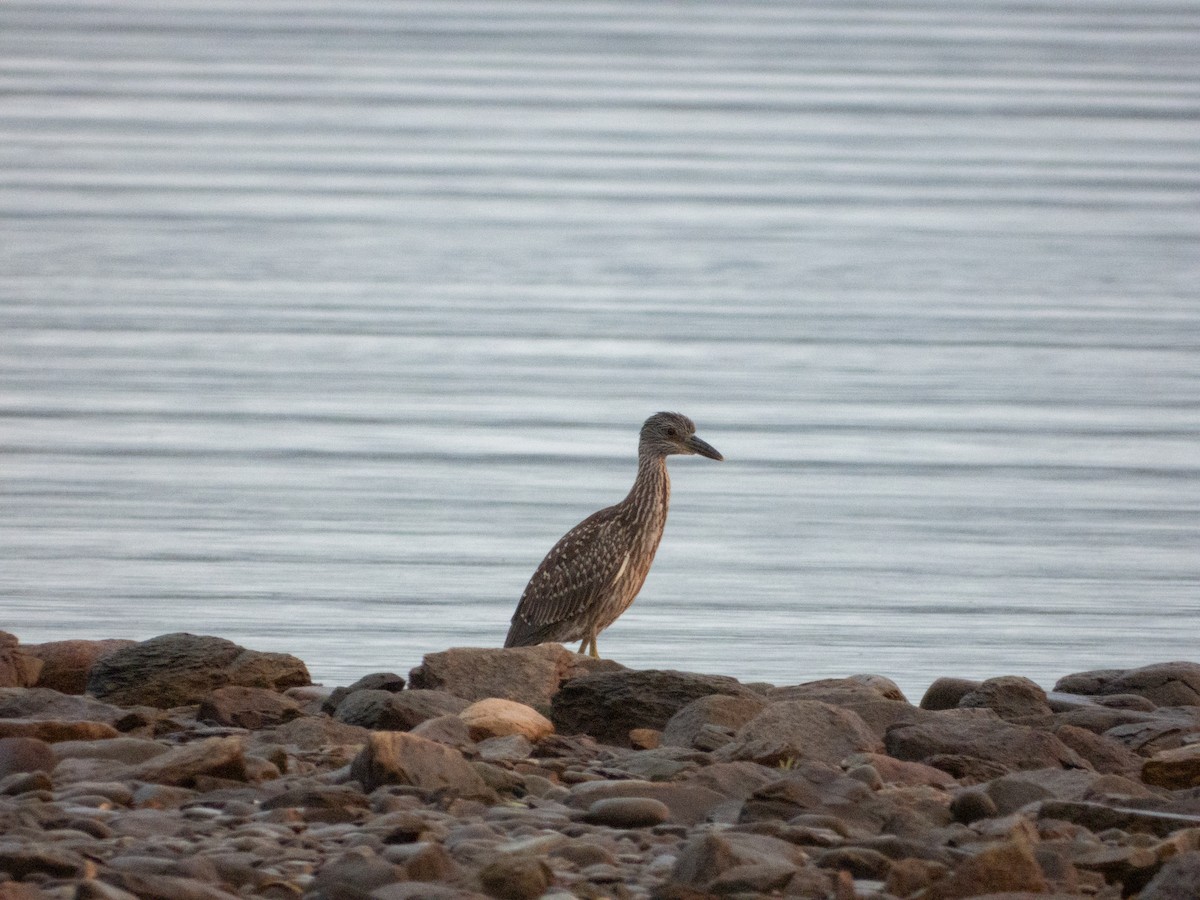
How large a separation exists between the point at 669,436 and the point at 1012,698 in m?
2.28

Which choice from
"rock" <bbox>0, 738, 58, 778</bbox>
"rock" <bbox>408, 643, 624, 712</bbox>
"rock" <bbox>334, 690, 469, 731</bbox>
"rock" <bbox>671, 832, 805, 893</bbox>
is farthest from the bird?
"rock" <bbox>671, 832, 805, 893</bbox>

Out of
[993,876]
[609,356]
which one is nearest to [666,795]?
[993,876]

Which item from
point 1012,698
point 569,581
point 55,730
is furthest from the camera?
point 569,581

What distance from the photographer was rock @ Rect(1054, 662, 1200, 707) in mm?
7480

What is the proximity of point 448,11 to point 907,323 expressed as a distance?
21.5m

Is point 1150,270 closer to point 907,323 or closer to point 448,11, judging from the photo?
point 907,323

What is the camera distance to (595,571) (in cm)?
852

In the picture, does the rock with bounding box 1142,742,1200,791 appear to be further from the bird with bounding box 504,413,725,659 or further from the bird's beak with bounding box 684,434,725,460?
the bird's beak with bounding box 684,434,725,460

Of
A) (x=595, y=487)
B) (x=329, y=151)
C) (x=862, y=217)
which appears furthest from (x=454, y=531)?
(x=329, y=151)

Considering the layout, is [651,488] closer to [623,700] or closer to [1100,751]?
[623,700]

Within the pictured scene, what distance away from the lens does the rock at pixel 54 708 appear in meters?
6.57

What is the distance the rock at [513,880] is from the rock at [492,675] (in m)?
2.12

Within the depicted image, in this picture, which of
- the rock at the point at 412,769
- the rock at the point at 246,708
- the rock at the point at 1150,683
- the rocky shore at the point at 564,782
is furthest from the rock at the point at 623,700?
the rock at the point at 1150,683

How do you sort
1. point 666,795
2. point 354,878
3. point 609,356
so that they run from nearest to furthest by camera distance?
point 354,878, point 666,795, point 609,356
